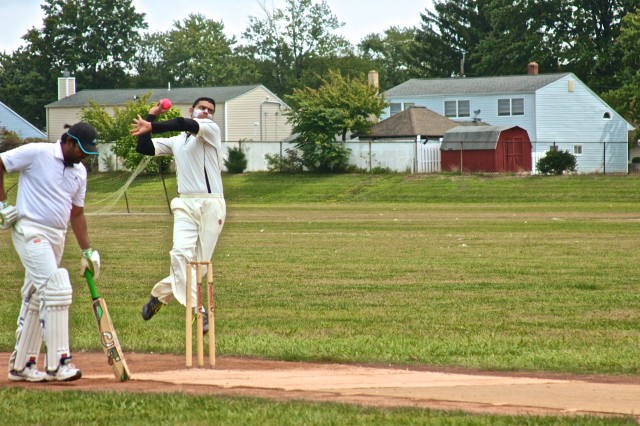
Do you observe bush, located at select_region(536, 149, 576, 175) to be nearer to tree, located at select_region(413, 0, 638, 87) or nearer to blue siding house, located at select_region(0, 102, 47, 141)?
tree, located at select_region(413, 0, 638, 87)

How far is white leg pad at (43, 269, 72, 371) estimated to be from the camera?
8.49 metres

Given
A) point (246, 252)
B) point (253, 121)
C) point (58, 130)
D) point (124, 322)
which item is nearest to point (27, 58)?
point (58, 130)

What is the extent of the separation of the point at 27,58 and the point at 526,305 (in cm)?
9953

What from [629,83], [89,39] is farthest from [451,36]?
[89,39]

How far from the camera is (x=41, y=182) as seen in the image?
28.3 ft

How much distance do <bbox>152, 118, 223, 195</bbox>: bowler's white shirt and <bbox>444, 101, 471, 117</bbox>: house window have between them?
207 feet

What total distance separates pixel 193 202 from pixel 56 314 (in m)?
2.79

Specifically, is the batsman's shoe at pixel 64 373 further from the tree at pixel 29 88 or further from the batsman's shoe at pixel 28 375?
the tree at pixel 29 88

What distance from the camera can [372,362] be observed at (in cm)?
1004

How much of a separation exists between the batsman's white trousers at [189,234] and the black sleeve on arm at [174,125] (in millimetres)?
843

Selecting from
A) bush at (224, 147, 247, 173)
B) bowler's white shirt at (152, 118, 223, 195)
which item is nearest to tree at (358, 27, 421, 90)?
bush at (224, 147, 247, 173)

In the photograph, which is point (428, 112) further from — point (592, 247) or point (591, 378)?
point (591, 378)

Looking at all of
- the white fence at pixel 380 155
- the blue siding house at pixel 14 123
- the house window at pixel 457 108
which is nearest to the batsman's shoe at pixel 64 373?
the white fence at pixel 380 155

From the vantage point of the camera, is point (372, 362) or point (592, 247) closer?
point (372, 362)
